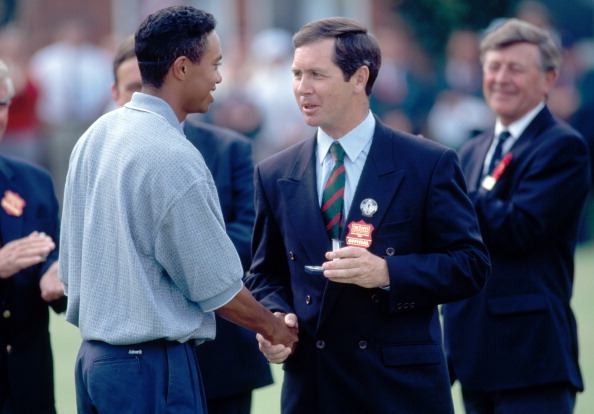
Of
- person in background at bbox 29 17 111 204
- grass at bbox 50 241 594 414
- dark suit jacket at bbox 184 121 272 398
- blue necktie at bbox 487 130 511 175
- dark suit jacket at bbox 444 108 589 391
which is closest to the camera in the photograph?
dark suit jacket at bbox 184 121 272 398

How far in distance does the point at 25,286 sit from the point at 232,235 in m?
1.06

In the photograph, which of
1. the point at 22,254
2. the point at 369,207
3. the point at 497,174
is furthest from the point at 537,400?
the point at 22,254

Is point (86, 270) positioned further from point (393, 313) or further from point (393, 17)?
point (393, 17)

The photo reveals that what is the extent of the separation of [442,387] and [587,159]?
5.93 ft

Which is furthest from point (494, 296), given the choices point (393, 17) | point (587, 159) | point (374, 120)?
point (393, 17)

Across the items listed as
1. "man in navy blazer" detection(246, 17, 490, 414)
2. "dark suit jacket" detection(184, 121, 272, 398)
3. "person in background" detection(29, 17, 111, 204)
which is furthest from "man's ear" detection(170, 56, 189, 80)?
"person in background" detection(29, 17, 111, 204)

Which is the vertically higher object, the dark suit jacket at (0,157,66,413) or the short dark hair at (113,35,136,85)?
the short dark hair at (113,35,136,85)

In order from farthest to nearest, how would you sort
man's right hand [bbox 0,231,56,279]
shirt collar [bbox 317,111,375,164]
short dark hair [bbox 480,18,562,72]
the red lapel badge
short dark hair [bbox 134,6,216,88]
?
short dark hair [bbox 480,18,562,72]
man's right hand [bbox 0,231,56,279]
shirt collar [bbox 317,111,375,164]
the red lapel badge
short dark hair [bbox 134,6,216,88]

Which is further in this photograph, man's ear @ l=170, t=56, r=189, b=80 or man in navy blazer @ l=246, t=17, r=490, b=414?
man in navy blazer @ l=246, t=17, r=490, b=414

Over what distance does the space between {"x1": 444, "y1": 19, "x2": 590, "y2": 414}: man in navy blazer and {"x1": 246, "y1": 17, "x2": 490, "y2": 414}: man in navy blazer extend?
950 mm

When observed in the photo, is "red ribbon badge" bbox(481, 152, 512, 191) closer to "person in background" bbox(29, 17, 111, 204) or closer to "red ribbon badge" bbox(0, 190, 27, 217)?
"red ribbon badge" bbox(0, 190, 27, 217)

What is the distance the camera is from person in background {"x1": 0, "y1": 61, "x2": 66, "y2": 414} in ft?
16.7

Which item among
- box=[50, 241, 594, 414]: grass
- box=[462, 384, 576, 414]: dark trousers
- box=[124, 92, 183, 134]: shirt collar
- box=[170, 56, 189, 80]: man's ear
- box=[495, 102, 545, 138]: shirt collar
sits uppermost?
box=[170, 56, 189, 80]: man's ear

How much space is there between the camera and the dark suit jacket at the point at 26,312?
514 cm
